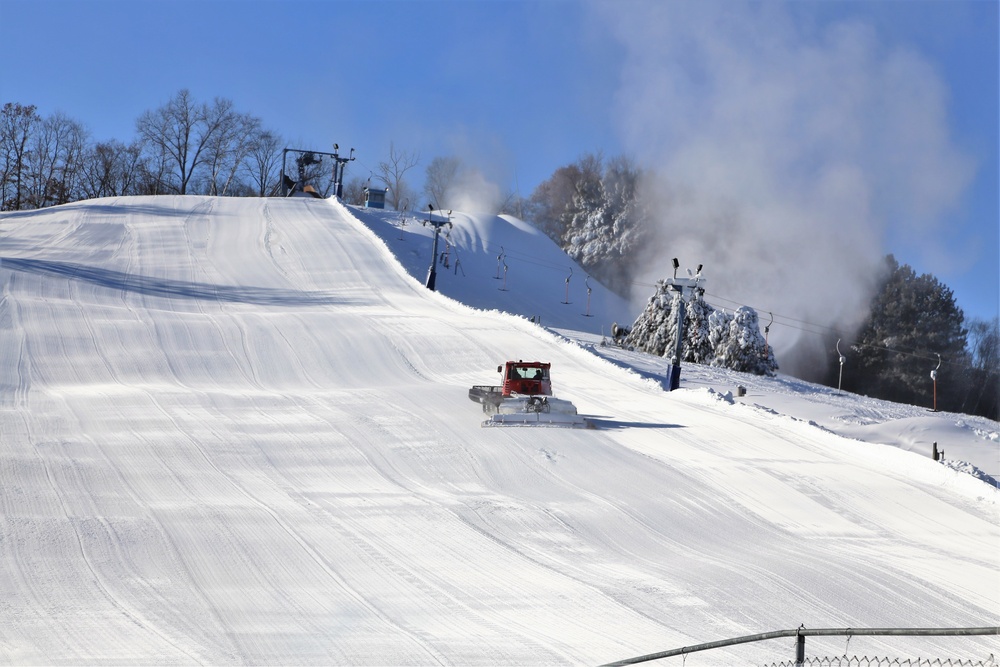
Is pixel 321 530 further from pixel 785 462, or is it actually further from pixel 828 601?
pixel 785 462

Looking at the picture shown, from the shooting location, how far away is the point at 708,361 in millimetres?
32781

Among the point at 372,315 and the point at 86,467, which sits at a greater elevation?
the point at 372,315

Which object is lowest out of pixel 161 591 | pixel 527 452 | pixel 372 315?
pixel 161 591

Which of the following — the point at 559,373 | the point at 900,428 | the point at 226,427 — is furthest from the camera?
the point at 559,373

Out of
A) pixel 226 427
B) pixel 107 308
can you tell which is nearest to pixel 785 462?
pixel 226 427

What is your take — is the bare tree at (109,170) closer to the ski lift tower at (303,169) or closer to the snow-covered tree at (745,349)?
the ski lift tower at (303,169)

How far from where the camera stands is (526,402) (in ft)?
56.6

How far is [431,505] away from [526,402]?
510 cm

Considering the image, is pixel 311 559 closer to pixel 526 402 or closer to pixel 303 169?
pixel 526 402

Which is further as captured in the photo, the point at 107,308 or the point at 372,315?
the point at 372,315

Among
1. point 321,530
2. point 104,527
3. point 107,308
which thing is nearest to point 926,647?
point 321,530

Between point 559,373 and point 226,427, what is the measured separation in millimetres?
9535

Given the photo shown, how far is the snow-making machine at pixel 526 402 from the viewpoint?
16969mm

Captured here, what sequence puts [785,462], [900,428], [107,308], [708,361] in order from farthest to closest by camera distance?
[708,361]
[107,308]
[900,428]
[785,462]
